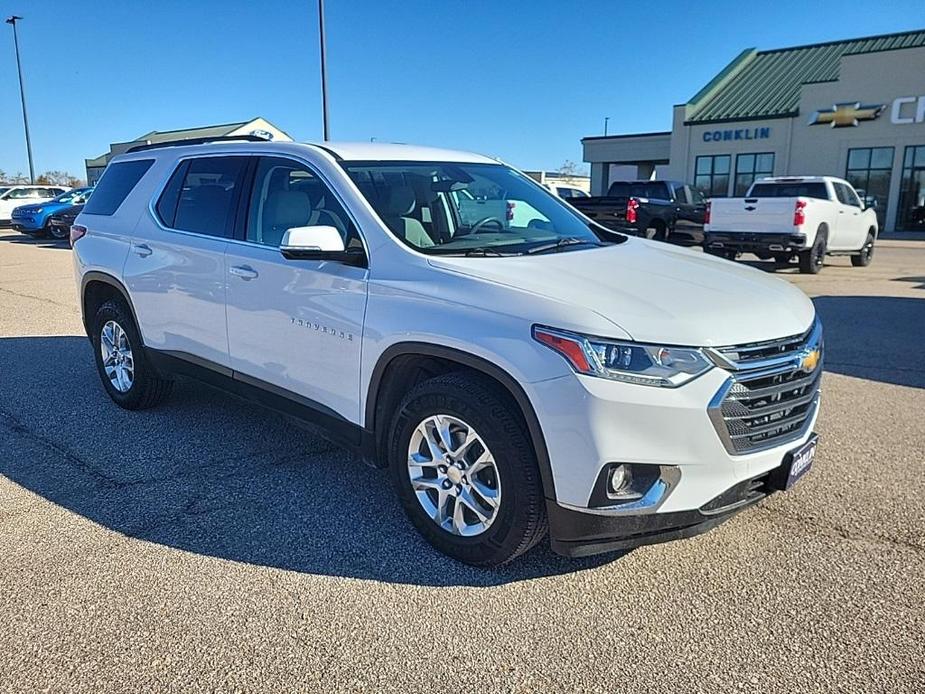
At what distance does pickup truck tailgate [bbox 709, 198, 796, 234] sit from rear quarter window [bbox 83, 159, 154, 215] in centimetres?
1193

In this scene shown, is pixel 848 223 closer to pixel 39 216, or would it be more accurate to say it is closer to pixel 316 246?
pixel 316 246

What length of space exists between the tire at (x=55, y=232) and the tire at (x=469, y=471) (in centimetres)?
2290

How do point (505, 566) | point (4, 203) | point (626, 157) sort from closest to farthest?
Result: point (505, 566) → point (4, 203) → point (626, 157)

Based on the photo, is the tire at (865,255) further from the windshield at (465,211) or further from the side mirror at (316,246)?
the side mirror at (316,246)

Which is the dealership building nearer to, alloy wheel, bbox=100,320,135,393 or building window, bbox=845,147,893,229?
building window, bbox=845,147,893,229

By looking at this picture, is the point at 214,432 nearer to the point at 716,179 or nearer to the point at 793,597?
the point at 793,597

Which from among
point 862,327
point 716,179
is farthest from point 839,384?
point 716,179

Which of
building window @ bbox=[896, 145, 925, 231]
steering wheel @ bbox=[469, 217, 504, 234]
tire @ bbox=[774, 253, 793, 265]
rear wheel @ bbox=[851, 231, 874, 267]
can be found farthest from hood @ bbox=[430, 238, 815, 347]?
building window @ bbox=[896, 145, 925, 231]

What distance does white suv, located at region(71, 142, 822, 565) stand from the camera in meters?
2.77

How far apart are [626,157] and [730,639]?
4109cm

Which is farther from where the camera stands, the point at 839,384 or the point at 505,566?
the point at 839,384

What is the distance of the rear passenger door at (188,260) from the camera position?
4.39 meters

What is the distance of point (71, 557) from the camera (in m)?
3.35

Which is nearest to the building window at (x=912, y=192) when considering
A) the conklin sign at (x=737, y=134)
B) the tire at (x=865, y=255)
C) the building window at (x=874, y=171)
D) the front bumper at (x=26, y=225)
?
the building window at (x=874, y=171)
